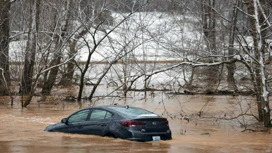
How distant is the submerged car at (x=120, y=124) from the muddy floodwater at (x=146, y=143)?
18 centimetres

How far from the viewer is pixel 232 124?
20.5 metres

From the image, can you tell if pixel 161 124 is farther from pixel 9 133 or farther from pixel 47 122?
pixel 47 122

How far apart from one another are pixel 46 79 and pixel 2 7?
5480 mm

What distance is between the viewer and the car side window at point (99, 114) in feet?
46.2

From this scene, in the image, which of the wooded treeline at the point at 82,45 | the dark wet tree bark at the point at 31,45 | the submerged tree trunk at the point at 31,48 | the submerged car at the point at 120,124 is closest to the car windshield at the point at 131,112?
the submerged car at the point at 120,124

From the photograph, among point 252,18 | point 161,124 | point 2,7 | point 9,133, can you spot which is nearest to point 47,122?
point 9,133

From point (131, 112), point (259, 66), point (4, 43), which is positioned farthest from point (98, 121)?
point (4, 43)

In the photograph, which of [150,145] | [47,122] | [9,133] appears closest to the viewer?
[150,145]

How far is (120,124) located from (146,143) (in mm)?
874

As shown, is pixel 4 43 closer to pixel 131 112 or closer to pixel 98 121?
pixel 98 121

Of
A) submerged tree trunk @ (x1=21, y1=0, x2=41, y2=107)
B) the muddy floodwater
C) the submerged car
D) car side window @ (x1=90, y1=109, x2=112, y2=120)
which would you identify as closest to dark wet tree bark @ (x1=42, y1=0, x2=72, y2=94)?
submerged tree trunk @ (x1=21, y1=0, x2=41, y2=107)

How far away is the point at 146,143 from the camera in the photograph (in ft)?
44.0

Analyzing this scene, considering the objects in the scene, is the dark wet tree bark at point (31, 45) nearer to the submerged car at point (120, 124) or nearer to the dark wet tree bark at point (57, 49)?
the dark wet tree bark at point (57, 49)

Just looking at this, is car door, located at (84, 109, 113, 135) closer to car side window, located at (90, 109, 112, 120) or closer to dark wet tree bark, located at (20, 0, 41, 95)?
car side window, located at (90, 109, 112, 120)
